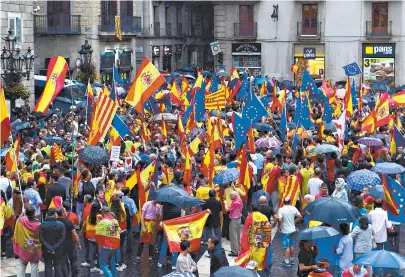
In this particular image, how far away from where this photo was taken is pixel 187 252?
15805 millimetres

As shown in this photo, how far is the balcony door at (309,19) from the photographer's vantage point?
55.2 meters

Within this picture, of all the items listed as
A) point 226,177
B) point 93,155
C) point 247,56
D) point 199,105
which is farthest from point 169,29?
point 226,177

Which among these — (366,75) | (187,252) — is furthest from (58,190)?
(366,75)

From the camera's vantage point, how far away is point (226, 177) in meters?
19.9

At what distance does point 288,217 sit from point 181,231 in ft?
7.77

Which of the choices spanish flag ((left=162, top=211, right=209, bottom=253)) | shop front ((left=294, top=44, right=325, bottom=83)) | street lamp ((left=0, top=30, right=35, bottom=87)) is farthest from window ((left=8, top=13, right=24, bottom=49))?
spanish flag ((left=162, top=211, right=209, bottom=253))

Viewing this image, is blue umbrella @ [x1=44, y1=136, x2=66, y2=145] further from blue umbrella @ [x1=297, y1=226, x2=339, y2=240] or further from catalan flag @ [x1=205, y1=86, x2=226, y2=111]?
blue umbrella @ [x1=297, y1=226, x2=339, y2=240]

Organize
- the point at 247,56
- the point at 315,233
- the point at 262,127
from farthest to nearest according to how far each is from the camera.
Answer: the point at 247,56, the point at 262,127, the point at 315,233

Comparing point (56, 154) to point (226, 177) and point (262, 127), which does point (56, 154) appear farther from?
point (262, 127)

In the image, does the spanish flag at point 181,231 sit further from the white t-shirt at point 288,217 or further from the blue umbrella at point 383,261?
the blue umbrella at point 383,261

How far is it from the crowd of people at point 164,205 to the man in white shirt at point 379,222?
16 millimetres

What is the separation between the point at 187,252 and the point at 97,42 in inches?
1363

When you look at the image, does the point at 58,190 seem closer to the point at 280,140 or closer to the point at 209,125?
the point at 209,125

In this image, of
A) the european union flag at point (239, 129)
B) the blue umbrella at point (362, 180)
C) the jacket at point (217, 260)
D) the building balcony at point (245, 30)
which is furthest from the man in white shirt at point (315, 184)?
the building balcony at point (245, 30)
